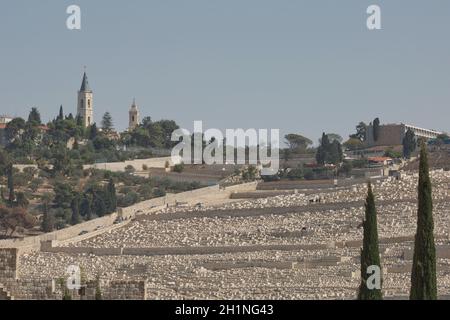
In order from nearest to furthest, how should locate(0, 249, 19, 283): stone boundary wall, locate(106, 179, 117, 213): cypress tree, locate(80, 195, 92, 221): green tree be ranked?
locate(0, 249, 19, 283): stone boundary wall, locate(106, 179, 117, 213): cypress tree, locate(80, 195, 92, 221): green tree

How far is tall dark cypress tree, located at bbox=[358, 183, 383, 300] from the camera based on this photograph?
23.2m

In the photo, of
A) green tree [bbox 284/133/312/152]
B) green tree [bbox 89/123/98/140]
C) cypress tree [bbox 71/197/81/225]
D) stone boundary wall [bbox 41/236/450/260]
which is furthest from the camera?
green tree [bbox 284/133/312/152]

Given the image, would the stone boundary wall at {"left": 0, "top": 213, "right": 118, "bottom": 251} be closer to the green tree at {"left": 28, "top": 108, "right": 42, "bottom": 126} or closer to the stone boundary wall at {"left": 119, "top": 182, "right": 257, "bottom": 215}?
the stone boundary wall at {"left": 119, "top": 182, "right": 257, "bottom": 215}

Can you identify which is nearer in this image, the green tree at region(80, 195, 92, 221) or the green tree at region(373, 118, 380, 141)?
the green tree at region(80, 195, 92, 221)

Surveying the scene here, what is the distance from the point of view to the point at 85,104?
387 feet

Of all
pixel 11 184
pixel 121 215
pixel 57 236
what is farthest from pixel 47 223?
pixel 11 184

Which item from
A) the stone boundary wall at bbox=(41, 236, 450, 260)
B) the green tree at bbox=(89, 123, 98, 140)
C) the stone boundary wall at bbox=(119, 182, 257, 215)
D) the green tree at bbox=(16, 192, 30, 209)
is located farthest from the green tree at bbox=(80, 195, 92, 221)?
the green tree at bbox=(89, 123, 98, 140)

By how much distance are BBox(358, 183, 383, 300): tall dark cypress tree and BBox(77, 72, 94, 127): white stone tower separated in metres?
89.0

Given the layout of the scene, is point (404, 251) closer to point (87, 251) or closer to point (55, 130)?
point (87, 251)

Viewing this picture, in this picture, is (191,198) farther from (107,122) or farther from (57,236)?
(107,122)

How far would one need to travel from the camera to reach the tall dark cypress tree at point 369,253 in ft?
76.2

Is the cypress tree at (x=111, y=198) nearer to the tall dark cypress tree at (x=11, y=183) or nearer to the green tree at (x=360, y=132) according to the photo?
the tall dark cypress tree at (x=11, y=183)
